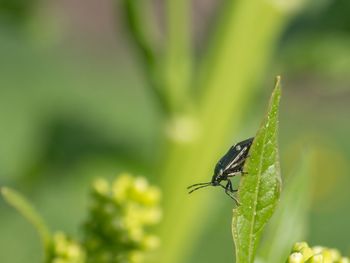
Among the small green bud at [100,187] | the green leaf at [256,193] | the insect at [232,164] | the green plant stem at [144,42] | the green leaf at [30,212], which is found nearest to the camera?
the green leaf at [256,193]

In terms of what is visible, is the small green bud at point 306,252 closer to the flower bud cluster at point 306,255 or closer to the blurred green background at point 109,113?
the flower bud cluster at point 306,255

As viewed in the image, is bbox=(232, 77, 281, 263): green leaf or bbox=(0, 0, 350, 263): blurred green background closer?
bbox=(232, 77, 281, 263): green leaf

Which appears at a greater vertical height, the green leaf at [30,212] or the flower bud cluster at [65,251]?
the green leaf at [30,212]

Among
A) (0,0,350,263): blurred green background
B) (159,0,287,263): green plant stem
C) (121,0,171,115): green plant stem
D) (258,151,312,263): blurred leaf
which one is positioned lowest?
(258,151,312,263): blurred leaf

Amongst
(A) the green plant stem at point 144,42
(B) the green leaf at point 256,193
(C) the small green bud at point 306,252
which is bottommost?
(C) the small green bud at point 306,252

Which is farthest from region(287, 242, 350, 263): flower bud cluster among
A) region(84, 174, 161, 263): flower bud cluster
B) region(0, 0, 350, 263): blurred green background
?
region(0, 0, 350, 263): blurred green background

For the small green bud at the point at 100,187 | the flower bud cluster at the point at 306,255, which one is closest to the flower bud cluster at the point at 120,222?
the small green bud at the point at 100,187

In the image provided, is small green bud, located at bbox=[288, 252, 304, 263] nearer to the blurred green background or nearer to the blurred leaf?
the blurred leaf

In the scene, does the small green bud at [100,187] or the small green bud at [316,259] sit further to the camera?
the small green bud at [100,187]
